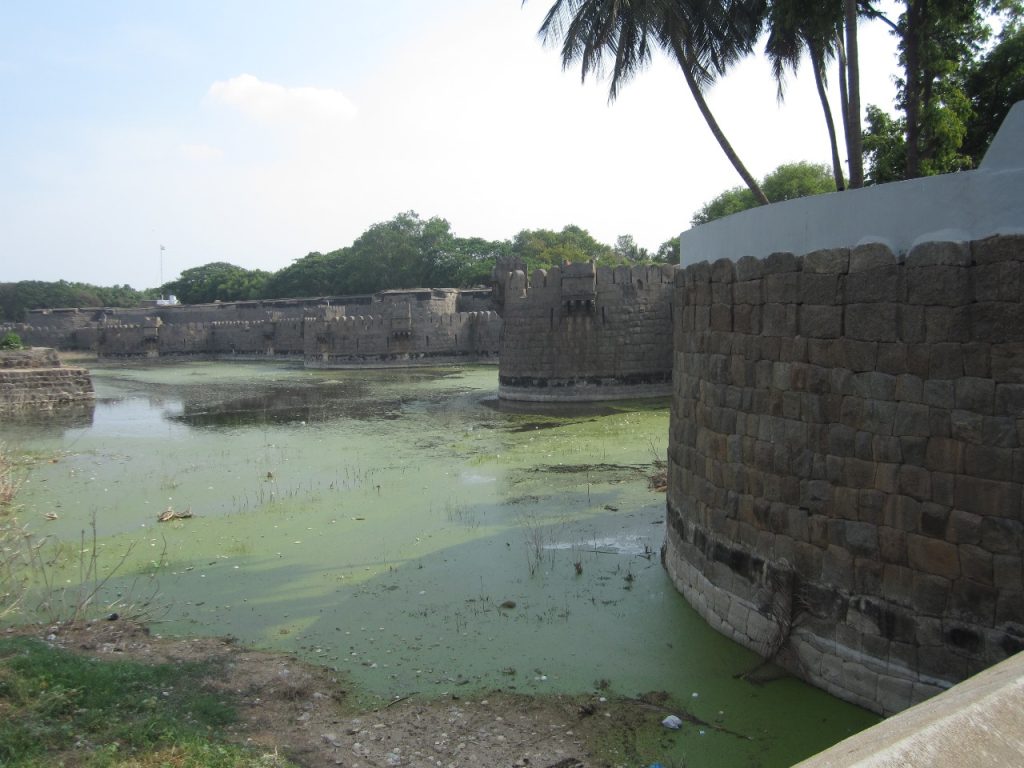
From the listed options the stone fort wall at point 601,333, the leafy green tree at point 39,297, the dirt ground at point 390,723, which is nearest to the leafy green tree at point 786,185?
the stone fort wall at point 601,333

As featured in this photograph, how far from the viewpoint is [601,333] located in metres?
21.4

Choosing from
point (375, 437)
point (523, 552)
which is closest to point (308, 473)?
point (375, 437)

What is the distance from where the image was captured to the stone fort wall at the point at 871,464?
3945 millimetres

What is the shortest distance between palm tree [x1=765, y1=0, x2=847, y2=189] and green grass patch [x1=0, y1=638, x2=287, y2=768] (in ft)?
39.2

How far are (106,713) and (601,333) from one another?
17.9 metres

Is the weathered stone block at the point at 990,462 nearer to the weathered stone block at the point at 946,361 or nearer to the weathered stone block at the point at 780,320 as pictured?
the weathered stone block at the point at 946,361

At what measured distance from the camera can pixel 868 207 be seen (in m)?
4.55

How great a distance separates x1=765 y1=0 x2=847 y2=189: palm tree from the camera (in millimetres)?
11758

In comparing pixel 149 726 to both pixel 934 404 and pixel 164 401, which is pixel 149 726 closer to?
pixel 934 404

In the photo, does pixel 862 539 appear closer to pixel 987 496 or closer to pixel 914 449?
pixel 914 449

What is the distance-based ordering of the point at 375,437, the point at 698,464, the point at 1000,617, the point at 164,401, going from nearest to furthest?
1. the point at 1000,617
2. the point at 698,464
3. the point at 375,437
4. the point at 164,401

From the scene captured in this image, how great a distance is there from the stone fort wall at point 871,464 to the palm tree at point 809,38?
8076 millimetres

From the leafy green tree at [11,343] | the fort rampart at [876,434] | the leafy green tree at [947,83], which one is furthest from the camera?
the leafy green tree at [11,343]

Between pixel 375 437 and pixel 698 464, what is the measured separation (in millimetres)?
10836
